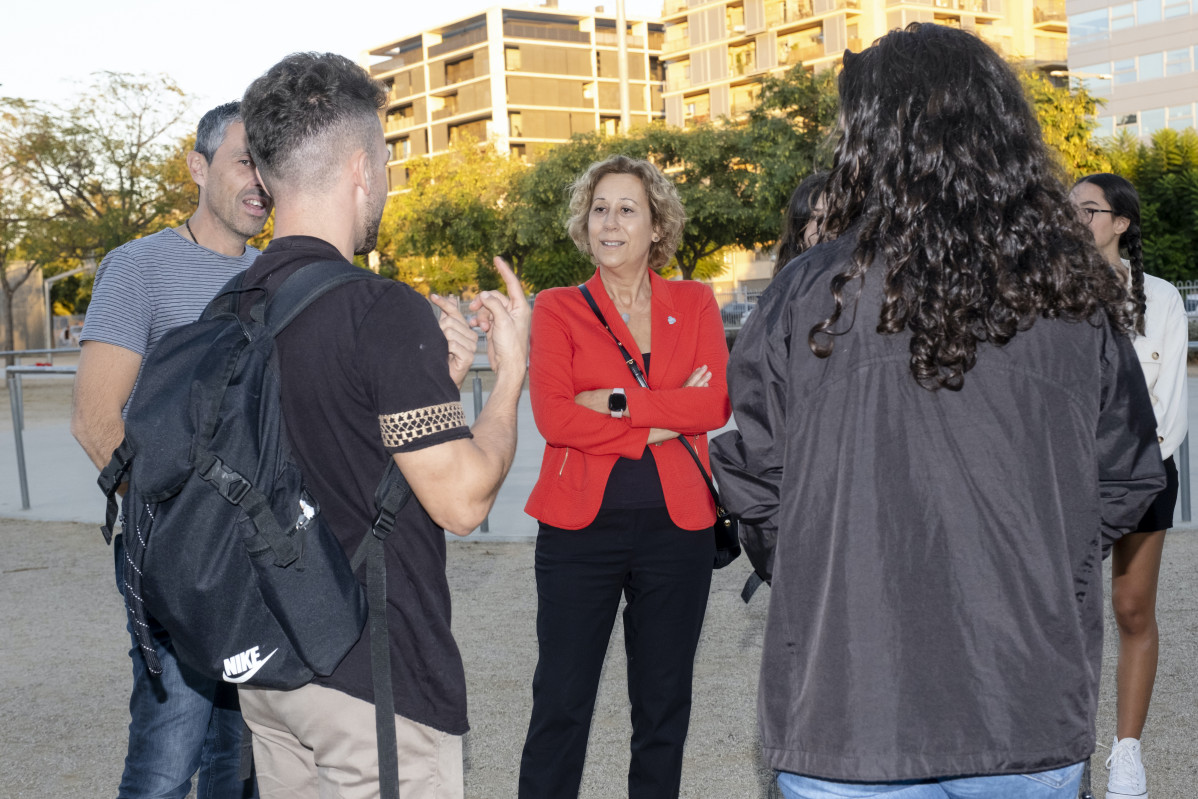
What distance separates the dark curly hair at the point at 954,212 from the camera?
169cm

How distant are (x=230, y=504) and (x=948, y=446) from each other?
1.14 meters

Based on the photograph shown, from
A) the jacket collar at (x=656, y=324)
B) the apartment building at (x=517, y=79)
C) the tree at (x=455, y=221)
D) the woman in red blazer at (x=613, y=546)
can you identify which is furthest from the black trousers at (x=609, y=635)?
the apartment building at (x=517, y=79)

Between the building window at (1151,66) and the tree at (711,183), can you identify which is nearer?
the tree at (711,183)

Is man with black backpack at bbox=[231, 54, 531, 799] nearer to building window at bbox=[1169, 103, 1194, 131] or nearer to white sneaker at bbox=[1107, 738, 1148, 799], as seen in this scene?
white sneaker at bbox=[1107, 738, 1148, 799]

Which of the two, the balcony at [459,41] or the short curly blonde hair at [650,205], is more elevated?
the balcony at [459,41]

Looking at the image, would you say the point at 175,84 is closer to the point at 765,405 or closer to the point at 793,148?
the point at 793,148

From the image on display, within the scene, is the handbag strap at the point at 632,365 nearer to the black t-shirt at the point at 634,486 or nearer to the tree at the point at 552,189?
the black t-shirt at the point at 634,486

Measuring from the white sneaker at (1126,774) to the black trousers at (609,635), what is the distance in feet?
4.60

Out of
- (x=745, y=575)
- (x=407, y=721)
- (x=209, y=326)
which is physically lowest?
(x=745, y=575)

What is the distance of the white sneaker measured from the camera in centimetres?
346

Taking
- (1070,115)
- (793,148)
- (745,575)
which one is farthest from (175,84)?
(745,575)

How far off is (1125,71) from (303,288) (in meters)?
65.4

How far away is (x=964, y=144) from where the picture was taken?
1743 millimetres

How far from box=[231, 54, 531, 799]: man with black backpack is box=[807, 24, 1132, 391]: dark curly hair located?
0.66 m
